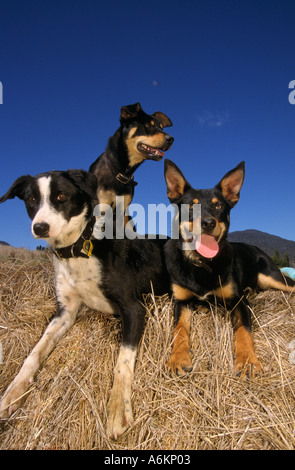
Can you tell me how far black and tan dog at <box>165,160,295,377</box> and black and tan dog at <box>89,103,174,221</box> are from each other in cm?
152

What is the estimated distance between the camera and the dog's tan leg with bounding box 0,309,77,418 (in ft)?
9.94

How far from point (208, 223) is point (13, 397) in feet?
7.97

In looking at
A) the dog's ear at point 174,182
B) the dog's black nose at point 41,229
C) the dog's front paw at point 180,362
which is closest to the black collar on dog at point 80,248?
the dog's black nose at point 41,229

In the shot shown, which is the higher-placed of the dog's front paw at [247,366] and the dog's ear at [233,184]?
the dog's ear at [233,184]

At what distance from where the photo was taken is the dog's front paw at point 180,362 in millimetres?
2982

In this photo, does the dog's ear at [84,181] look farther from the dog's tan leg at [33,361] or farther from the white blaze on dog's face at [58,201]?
the dog's tan leg at [33,361]

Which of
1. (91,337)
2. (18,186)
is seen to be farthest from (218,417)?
(18,186)

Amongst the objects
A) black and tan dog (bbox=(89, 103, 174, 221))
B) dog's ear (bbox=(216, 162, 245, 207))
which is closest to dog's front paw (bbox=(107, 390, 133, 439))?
dog's ear (bbox=(216, 162, 245, 207))

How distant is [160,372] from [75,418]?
78 cm

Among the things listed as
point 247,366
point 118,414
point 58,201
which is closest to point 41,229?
point 58,201

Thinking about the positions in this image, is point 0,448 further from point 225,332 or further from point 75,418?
point 225,332

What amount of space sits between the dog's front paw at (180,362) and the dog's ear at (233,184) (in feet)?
6.20

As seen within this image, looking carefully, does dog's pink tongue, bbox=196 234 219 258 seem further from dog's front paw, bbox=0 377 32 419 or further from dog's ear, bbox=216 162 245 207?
dog's front paw, bbox=0 377 32 419
